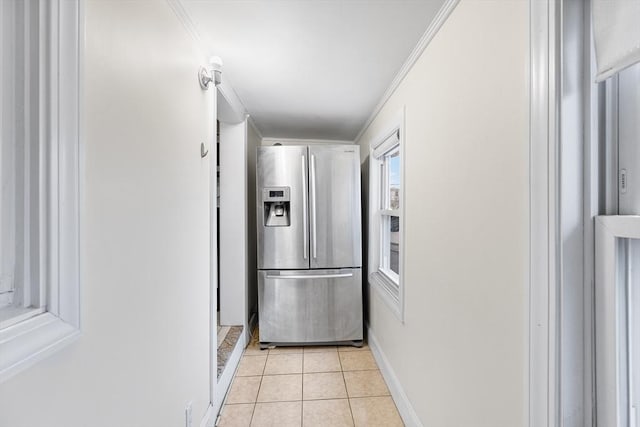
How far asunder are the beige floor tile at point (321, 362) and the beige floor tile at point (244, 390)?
0.43m

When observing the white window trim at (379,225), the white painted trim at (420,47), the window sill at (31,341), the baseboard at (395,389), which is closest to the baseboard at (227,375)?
the baseboard at (395,389)

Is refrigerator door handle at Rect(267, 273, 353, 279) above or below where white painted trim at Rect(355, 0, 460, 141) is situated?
below

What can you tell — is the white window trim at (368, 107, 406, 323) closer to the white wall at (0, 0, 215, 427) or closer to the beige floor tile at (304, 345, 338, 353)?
the beige floor tile at (304, 345, 338, 353)

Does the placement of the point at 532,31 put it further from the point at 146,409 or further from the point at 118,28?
the point at 146,409

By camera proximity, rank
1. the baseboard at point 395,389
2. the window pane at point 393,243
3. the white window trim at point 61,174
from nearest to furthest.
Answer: the white window trim at point 61,174 < the baseboard at point 395,389 < the window pane at point 393,243

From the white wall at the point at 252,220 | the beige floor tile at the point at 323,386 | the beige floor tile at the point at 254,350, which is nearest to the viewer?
the beige floor tile at the point at 323,386

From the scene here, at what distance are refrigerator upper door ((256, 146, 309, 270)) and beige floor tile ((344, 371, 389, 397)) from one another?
3.30 feet


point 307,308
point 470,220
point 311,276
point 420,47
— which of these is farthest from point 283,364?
point 420,47

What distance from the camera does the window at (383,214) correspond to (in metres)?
2.41

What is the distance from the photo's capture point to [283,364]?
247cm

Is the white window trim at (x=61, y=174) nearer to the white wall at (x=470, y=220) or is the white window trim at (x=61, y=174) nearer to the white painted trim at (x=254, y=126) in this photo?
the white wall at (x=470, y=220)

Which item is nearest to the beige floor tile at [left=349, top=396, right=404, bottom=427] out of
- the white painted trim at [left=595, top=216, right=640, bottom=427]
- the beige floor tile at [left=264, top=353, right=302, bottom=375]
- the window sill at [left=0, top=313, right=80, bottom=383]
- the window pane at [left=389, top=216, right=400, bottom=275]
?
the beige floor tile at [left=264, top=353, right=302, bottom=375]

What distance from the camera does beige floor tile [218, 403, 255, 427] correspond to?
1784mm

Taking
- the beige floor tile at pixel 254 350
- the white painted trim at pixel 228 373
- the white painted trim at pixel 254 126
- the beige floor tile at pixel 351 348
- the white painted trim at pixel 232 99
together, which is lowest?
the beige floor tile at pixel 351 348
